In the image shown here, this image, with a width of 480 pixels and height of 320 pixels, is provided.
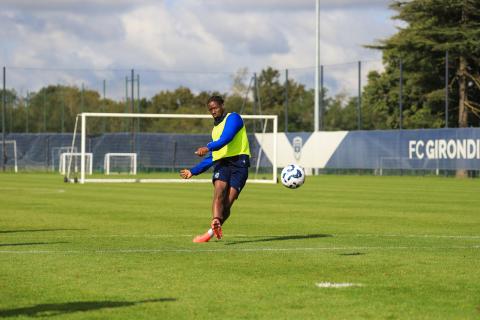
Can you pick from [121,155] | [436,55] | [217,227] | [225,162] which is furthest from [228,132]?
[121,155]

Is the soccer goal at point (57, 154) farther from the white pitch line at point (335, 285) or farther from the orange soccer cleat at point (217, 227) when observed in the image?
the white pitch line at point (335, 285)

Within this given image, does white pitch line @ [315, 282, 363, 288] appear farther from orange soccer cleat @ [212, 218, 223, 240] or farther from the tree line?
the tree line

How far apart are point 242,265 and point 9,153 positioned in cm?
5970

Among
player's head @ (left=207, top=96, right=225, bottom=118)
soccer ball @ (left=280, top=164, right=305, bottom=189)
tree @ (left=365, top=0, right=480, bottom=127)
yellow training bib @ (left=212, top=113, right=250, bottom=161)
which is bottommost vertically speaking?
soccer ball @ (left=280, top=164, right=305, bottom=189)

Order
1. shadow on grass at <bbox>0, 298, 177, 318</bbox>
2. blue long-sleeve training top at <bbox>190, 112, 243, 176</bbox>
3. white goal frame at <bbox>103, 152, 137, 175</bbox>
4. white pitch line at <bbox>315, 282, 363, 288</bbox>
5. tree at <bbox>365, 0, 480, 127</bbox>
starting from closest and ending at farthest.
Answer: shadow on grass at <bbox>0, 298, 177, 318</bbox> → white pitch line at <bbox>315, 282, 363, 288</bbox> → blue long-sleeve training top at <bbox>190, 112, 243, 176</bbox> → tree at <bbox>365, 0, 480, 127</bbox> → white goal frame at <bbox>103, 152, 137, 175</bbox>

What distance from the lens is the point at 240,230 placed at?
681 inches

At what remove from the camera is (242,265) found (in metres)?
11.7

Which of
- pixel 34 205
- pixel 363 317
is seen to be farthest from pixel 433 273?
pixel 34 205

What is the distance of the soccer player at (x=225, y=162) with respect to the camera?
14273mm

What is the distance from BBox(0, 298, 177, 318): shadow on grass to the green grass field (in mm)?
11

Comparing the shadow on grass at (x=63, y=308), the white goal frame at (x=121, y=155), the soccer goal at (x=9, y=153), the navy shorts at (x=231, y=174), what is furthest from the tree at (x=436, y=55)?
the shadow on grass at (x=63, y=308)

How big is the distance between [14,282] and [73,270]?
3.50ft

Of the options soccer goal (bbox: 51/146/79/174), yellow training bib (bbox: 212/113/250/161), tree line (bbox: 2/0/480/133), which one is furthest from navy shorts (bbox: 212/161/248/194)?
soccer goal (bbox: 51/146/79/174)

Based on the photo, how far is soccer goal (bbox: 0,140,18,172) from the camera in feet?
218
